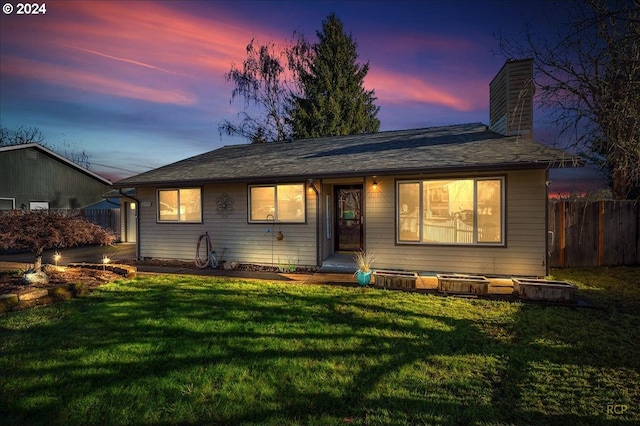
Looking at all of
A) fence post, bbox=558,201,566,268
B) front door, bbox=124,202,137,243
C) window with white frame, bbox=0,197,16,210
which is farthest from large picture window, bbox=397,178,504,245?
window with white frame, bbox=0,197,16,210

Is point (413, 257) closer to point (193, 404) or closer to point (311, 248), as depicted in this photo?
point (311, 248)

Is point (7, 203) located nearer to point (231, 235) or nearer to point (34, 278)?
point (34, 278)

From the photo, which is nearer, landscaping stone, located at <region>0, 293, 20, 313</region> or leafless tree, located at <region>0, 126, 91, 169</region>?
landscaping stone, located at <region>0, 293, 20, 313</region>

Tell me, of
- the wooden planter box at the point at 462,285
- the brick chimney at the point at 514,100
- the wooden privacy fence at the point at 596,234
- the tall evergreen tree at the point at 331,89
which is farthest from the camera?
the tall evergreen tree at the point at 331,89

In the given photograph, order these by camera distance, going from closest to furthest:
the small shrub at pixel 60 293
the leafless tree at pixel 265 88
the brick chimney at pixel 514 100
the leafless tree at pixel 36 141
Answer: the small shrub at pixel 60 293
the brick chimney at pixel 514 100
the leafless tree at pixel 265 88
the leafless tree at pixel 36 141

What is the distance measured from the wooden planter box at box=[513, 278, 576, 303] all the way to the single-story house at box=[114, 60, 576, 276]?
63.6 inches

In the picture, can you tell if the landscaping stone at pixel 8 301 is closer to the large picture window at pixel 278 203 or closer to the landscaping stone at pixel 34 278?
the landscaping stone at pixel 34 278

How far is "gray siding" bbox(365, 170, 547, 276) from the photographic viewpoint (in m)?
6.69

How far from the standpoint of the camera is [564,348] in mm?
3535

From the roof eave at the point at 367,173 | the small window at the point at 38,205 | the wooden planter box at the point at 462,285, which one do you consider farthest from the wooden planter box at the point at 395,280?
the small window at the point at 38,205

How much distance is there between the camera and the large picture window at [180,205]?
30.8ft

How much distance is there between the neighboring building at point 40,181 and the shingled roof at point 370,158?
11673mm

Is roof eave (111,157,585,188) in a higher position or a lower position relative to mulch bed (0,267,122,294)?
higher

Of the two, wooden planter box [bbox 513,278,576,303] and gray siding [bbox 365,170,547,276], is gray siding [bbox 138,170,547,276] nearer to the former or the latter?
gray siding [bbox 365,170,547,276]
